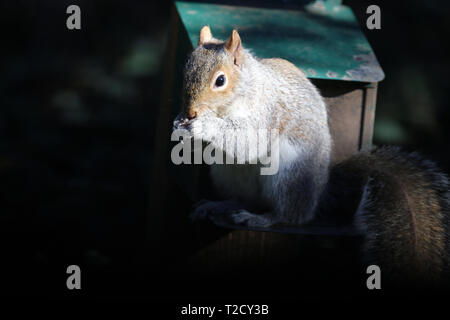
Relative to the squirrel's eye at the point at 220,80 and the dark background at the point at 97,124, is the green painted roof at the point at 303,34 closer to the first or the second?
the squirrel's eye at the point at 220,80

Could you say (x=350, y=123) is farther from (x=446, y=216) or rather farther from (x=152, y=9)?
(x=152, y=9)

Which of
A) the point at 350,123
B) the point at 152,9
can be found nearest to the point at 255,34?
the point at 350,123

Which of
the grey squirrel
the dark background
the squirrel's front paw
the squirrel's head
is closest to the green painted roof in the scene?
the grey squirrel

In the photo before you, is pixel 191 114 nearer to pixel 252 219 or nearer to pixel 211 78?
pixel 211 78

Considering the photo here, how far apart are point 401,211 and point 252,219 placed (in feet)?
1.38

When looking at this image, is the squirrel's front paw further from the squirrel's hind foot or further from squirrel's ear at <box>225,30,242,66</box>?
squirrel's ear at <box>225,30,242,66</box>

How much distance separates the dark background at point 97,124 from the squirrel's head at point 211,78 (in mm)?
835

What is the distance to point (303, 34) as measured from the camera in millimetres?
1904

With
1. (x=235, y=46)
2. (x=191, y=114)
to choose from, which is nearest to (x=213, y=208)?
A: (x=191, y=114)

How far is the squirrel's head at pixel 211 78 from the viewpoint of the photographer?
4.36ft

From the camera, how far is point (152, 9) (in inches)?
181

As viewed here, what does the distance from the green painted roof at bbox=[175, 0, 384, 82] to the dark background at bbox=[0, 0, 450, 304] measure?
2.83ft

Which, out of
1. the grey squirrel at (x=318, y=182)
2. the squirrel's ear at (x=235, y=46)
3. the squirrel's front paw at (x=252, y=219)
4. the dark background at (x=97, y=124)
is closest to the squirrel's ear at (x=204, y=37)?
the grey squirrel at (x=318, y=182)

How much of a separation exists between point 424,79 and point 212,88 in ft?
7.35
